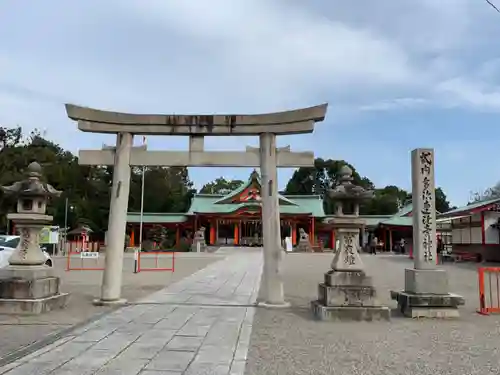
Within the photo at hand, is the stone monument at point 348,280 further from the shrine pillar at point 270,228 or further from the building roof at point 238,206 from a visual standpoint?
the building roof at point 238,206

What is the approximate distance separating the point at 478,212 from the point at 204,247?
21.4 metres

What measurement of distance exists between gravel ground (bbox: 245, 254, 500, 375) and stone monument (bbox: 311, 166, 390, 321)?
266 millimetres

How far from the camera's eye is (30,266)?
8961 millimetres

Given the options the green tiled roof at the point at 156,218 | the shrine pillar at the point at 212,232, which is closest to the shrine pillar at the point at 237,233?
the shrine pillar at the point at 212,232

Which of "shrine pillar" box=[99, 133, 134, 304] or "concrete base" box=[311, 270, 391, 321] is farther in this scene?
"shrine pillar" box=[99, 133, 134, 304]

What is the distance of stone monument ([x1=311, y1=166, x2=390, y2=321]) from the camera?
818 cm

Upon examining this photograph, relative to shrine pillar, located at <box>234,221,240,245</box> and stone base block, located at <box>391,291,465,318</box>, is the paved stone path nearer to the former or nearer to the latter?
stone base block, located at <box>391,291,465,318</box>

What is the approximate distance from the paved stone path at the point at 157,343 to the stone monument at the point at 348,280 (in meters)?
1.52

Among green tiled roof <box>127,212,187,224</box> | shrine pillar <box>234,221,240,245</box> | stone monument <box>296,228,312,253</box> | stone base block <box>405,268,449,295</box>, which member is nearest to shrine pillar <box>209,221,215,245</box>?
shrine pillar <box>234,221,240,245</box>

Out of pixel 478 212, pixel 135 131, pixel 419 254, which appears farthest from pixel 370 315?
pixel 478 212

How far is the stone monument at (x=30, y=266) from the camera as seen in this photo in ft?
27.8

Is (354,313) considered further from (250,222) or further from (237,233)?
(250,222)

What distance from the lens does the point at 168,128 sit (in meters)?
10.3

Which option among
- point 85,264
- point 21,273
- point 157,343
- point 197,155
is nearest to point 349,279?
point 157,343
